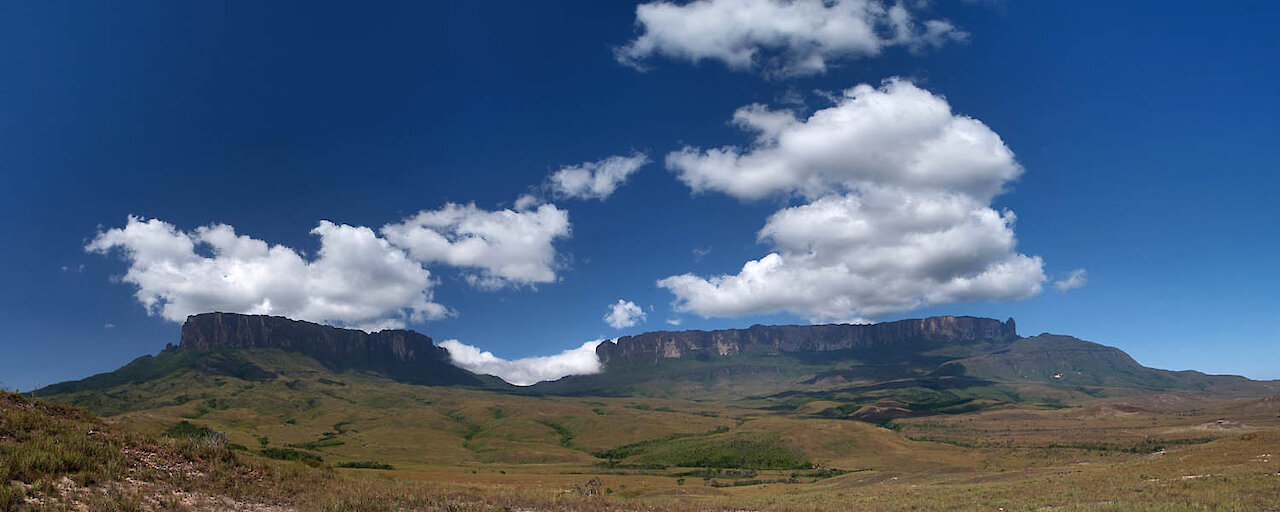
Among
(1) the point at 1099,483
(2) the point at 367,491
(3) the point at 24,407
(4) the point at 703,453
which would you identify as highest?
(3) the point at 24,407

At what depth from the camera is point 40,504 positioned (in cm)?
1573

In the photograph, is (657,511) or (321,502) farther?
(657,511)

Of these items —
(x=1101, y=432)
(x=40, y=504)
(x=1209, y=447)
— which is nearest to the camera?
(x=40, y=504)

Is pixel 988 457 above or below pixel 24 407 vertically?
below

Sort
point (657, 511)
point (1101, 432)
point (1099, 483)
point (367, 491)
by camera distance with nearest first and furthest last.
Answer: point (367, 491) < point (657, 511) < point (1099, 483) < point (1101, 432)

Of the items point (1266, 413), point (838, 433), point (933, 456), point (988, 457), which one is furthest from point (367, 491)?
point (1266, 413)

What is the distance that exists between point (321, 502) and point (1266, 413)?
24003 centimetres

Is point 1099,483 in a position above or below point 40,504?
below

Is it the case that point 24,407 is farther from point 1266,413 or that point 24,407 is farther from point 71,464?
point 1266,413

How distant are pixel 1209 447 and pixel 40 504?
248ft

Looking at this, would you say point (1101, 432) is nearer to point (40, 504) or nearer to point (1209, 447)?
point (1209, 447)

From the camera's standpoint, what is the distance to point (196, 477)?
21.8 metres

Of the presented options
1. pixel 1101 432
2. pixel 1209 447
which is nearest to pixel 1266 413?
pixel 1101 432

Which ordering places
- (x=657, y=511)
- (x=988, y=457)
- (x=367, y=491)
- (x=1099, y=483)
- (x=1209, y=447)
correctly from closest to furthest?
(x=367, y=491) < (x=657, y=511) < (x=1099, y=483) < (x=1209, y=447) < (x=988, y=457)
